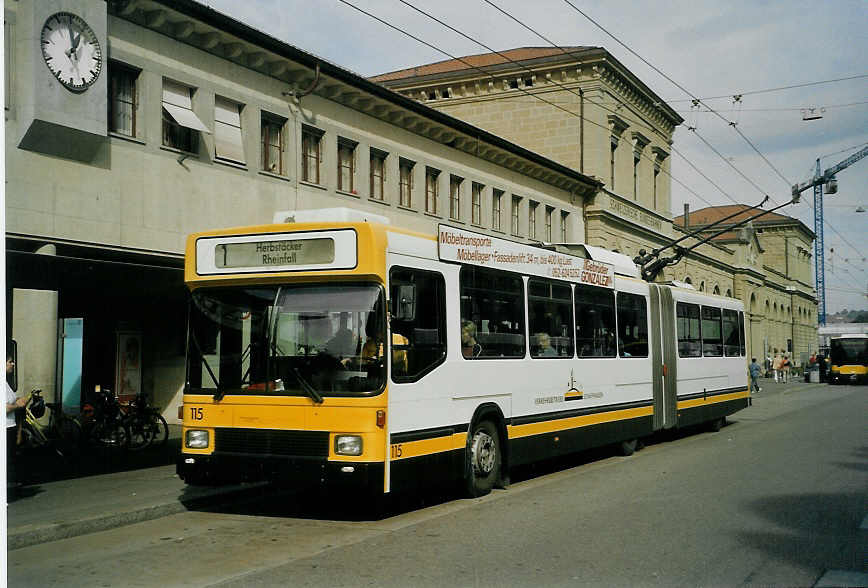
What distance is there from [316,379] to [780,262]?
9724cm

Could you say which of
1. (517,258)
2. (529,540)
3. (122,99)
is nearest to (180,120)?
(122,99)

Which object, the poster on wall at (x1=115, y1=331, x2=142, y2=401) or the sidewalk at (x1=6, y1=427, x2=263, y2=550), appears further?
the poster on wall at (x1=115, y1=331, x2=142, y2=401)

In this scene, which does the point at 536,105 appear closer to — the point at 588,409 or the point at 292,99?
the point at 292,99

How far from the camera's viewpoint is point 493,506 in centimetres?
1038

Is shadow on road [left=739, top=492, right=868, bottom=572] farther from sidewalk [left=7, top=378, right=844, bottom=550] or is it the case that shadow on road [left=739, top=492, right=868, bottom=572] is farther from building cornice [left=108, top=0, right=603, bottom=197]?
building cornice [left=108, top=0, right=603, bottom=197]

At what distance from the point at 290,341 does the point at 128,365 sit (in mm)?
12741

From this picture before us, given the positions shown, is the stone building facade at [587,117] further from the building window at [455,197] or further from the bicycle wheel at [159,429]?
the bicycle wheel at [159,429]

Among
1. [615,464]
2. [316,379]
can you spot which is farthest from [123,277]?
[615,464]

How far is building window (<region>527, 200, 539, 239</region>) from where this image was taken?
1479 inches

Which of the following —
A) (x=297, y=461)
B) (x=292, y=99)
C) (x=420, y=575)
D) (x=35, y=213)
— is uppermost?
(x=292, y=99)

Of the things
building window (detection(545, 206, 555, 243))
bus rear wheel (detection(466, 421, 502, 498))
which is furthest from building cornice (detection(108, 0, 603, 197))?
bus rear wheel (detection(466, 421, 502, 498))

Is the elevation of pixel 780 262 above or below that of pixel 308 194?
above

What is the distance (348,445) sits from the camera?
8984 millimetres

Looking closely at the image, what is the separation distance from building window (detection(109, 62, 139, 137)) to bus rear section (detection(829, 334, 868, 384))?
4882 cm
